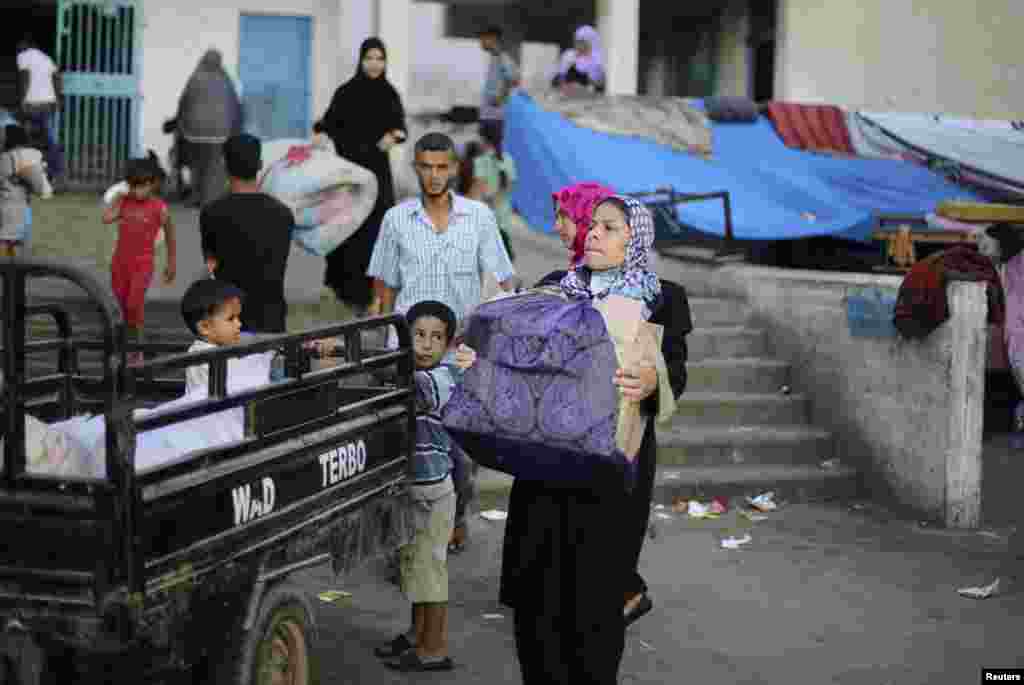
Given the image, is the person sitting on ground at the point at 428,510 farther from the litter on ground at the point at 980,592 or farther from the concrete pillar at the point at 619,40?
the concrete pillar at the point at 619,40

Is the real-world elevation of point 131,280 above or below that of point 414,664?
above

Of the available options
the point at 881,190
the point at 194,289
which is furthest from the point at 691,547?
the point at 881,190

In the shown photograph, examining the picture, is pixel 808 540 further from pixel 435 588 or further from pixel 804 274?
pixel 435 588

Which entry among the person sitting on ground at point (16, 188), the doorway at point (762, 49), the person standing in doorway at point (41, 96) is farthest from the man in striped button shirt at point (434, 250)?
the doorway at point (762, 49)

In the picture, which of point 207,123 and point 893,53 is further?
point 893,53

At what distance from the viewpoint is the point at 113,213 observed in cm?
910

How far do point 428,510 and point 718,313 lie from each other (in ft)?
17.3

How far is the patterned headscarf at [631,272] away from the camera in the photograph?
4.56 meters

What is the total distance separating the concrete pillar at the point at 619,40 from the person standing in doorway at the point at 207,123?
4749 mm

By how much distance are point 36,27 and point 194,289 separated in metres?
20.7

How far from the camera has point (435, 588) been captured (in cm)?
→ 541

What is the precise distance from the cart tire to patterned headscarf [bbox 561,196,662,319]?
1272mm

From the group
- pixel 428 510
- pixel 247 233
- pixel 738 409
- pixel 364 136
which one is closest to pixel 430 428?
pixel 428 510

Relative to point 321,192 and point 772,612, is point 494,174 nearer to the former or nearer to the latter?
point 321,192
